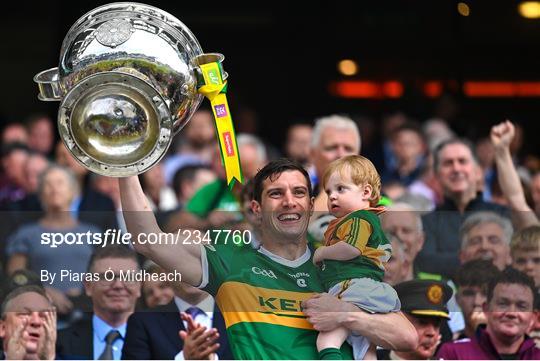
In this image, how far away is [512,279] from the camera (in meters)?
5.45

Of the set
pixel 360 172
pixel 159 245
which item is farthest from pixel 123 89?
pixel 360 172

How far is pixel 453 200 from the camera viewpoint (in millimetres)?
7754

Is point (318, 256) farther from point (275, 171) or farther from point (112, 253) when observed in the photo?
point (112, 253)

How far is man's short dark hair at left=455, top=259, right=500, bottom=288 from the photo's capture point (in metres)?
5.45

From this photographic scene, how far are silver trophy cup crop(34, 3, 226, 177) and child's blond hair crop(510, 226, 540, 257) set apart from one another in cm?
116

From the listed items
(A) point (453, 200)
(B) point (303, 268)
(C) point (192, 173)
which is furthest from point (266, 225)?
(C) point (192, 173)

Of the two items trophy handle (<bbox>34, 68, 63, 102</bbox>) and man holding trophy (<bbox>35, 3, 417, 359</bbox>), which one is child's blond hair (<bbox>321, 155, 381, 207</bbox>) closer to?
man holding trophy (<bbox>35, 3, 417, 359</bbox>)

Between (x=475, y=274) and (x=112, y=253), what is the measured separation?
1230mm

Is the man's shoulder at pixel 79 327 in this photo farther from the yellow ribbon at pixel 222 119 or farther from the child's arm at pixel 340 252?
the child's arm at pixel 340 252

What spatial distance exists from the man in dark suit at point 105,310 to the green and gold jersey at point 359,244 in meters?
0.65

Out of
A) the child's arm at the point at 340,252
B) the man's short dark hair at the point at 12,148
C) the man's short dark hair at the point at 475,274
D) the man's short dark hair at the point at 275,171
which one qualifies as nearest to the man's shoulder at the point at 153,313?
the man's short dark hair at the point at 275,171

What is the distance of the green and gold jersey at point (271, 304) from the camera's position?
5.18 meters

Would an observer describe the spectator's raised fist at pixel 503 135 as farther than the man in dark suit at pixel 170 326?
Yes

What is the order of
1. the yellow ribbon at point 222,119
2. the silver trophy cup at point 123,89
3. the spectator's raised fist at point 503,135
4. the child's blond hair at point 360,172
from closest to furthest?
the silver trophy cup at point 123,89 → the yellow ribbon at point 222,119 → the child's blond hair at point 360,172 → the spectator's raised fist at point 503,135
